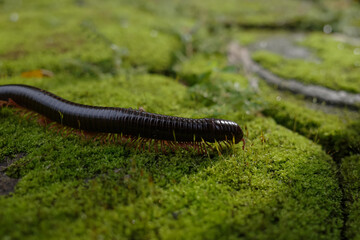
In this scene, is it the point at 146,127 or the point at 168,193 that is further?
the point at 146,127

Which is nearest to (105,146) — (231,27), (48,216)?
(48,216)

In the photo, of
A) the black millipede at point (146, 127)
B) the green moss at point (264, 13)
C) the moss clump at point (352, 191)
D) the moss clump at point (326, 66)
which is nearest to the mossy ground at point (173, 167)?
the moss clump at point (352, 191)

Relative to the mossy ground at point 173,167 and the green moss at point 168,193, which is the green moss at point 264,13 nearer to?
the mossy ground at point 173,167

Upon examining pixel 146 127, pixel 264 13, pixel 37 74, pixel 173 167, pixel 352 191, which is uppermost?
pixel 264 13

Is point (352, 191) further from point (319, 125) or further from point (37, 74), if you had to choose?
point (37, 74)

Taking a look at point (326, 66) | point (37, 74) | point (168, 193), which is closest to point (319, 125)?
point (326, 66)

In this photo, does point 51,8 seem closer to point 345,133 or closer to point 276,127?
point 276,127

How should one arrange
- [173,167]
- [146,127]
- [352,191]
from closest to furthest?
[352,191]
[173,167]
[146,127]
